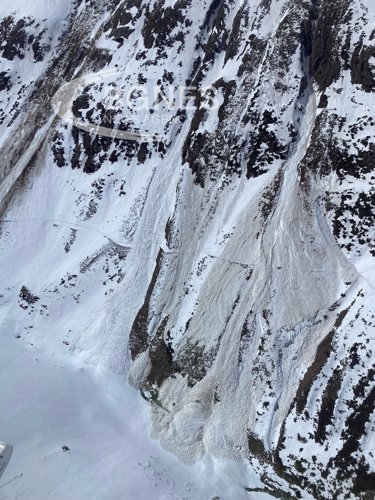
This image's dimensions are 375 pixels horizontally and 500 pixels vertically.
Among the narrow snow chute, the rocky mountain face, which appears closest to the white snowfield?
the narrow snow chute

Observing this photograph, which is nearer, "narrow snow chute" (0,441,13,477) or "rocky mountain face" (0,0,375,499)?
"narrow snow chute" (0,441,13,477)

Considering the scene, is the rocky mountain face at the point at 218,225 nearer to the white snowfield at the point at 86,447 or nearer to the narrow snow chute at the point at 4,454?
the white snowfield at the point at 86,447

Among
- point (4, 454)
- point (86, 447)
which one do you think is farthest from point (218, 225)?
point (4, 454)

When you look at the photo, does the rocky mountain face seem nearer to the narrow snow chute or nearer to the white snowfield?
the white snowfield

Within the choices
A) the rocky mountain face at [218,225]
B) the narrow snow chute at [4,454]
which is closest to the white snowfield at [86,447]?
the narrow snow chute at [4,454]

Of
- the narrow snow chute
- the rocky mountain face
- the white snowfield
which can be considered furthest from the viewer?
the rocky mountain face

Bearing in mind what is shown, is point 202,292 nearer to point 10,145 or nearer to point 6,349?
point 6,349
